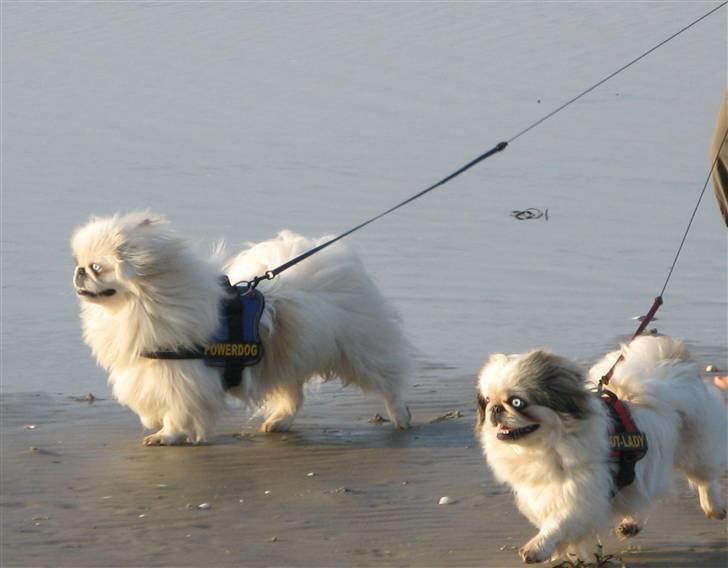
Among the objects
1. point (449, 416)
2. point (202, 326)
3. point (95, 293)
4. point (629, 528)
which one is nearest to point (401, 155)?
point (449, 416)

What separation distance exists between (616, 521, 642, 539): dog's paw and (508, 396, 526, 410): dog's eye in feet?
2.75

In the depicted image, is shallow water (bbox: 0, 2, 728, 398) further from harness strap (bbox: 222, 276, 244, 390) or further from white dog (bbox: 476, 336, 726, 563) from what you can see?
white dog (bbox: 476, 336, 726, 563)

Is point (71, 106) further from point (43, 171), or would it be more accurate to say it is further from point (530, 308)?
point (530, 308)

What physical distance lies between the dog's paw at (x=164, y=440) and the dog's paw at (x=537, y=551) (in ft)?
7.50

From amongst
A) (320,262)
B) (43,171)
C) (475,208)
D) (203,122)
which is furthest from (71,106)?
(320,262)

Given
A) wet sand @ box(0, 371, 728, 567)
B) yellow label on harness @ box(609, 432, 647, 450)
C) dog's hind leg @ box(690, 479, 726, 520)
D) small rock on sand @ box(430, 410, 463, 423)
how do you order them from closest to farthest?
yellow label on harness @ box(609, 432, 647, 450)
wet sand @ box(0, 371, 728, 567)
dog's hind leg @ box(690, 479, 726, 520)
small rock on sand @ box(430, 410, 463, 423)

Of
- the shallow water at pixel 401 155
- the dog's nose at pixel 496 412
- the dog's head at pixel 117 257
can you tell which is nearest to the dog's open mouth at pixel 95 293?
the dog's head at pixel 117 257

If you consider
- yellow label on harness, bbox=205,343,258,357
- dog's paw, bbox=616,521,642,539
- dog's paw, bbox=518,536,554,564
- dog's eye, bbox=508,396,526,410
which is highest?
dog's eye, bbox=508,396,526,410

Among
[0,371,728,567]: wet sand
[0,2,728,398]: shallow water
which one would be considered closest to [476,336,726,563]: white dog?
[0,371,728,567]: wet sand

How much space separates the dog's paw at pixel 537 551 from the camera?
501cm

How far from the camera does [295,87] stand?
1588cm

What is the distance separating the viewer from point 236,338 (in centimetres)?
703

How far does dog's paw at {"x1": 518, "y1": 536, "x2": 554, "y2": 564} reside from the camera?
501 cm

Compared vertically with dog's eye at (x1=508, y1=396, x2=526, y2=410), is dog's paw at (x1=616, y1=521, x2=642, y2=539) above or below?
below
